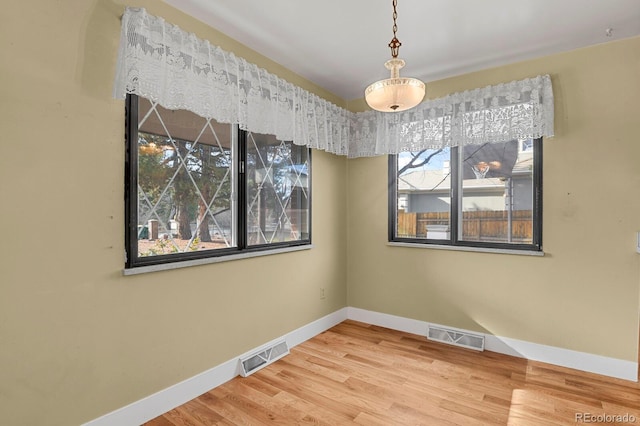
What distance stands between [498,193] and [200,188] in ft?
8.23

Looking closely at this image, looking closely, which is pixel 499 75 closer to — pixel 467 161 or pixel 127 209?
pixel 467 161

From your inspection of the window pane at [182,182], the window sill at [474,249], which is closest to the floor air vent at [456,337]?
the window sill at [474,249]

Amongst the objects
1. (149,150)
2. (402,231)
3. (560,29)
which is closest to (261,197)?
(149,150)

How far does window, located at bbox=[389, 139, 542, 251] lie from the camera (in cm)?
279

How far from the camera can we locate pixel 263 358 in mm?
2611

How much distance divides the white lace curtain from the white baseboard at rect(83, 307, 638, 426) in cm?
171

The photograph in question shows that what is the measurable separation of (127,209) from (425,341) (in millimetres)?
2714

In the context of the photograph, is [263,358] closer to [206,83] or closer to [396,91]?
[206,83]

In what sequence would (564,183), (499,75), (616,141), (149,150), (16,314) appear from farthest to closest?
(499,75)
(564,183)
(616,141)
(149,150)
(16,314)

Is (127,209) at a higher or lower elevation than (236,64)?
lower

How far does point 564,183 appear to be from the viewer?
258 cm

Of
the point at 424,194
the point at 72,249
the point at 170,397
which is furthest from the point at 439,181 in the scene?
the point at 72,249

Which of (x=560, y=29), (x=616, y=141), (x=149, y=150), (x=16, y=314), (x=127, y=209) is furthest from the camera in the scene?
(x=616, y=141)

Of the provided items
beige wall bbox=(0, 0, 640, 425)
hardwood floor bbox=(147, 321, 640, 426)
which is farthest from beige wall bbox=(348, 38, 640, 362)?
hardwood floor bbox=(147, 321, 640, 426)
